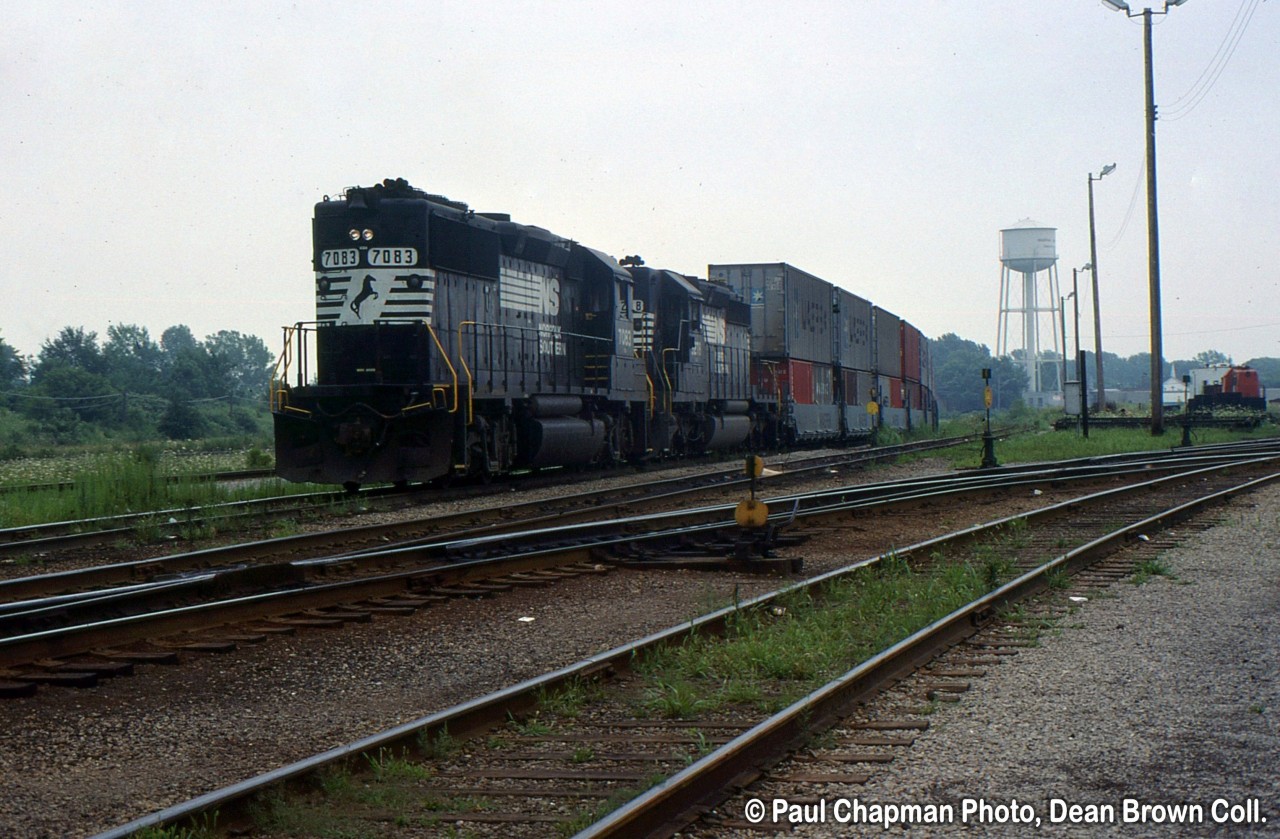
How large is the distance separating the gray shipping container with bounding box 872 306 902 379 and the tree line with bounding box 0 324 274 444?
22.2 m

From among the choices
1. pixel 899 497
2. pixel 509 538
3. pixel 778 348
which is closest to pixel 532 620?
pixel 509 538

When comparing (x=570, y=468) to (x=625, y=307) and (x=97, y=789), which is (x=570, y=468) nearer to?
(x=625, y=307)

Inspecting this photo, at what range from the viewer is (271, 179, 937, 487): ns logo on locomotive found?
15.0 meters

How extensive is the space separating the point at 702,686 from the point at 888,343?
34.6 m

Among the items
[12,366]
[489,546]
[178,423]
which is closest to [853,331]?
[178,423]

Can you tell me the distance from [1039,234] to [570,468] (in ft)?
265

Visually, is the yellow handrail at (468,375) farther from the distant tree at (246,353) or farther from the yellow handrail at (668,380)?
the distant tree at (246,353)

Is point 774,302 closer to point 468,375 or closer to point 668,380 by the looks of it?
point 668,380

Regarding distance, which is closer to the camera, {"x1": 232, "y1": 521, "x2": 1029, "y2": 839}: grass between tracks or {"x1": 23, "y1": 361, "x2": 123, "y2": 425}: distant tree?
{"x1": 232, "y1": 521, "x2": 1029, "y2": 839}: grass between tracks

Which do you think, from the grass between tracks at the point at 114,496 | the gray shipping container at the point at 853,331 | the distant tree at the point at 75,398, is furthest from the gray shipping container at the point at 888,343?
the distant tree at the point at 75,398

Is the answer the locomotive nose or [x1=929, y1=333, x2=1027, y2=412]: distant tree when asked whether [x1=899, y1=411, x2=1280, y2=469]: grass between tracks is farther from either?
[x1=929, y1=333, x2=1027, y2=412]: distant tree

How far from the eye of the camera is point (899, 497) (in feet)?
47.6

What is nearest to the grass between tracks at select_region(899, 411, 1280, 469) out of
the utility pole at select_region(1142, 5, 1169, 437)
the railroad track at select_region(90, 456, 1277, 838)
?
the utility pole at select_region(1142, 5, 1169, 437)

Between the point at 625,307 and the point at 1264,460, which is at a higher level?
the point at 625,307
